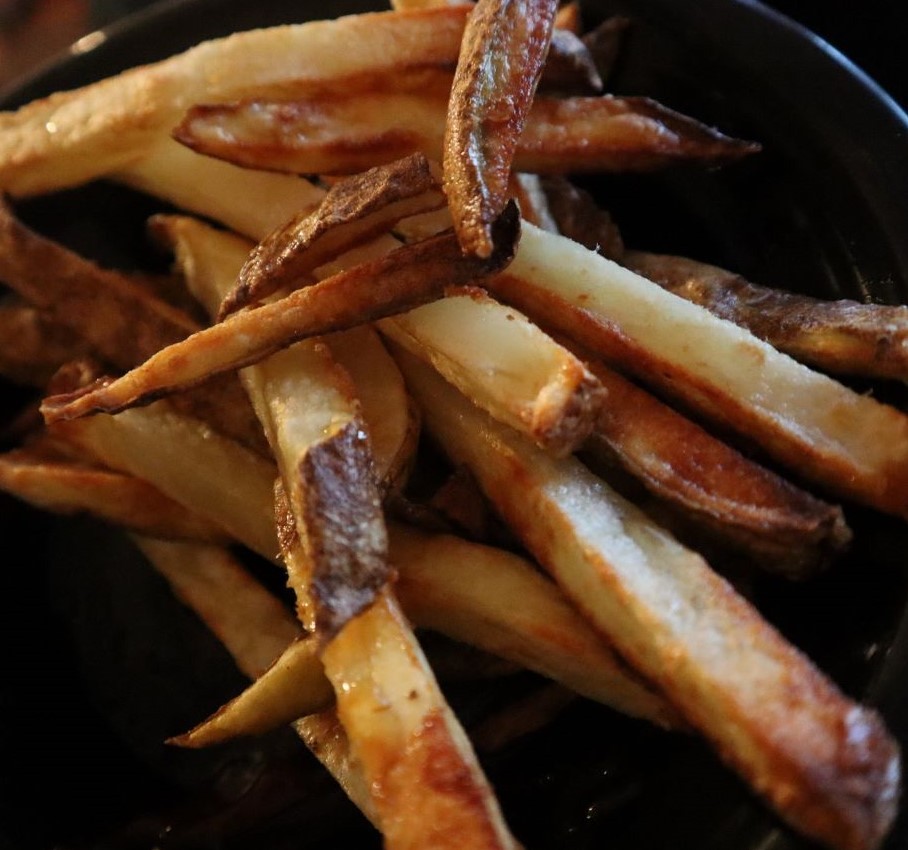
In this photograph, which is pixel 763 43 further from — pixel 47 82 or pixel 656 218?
pixel 47 82

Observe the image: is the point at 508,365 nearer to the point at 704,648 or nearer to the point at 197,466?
the point at 704,648

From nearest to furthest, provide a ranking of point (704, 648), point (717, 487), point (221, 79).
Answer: point (704, 648) → point (717, 487) → point (221, 79)

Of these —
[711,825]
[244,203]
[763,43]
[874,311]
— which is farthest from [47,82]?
[711,825]

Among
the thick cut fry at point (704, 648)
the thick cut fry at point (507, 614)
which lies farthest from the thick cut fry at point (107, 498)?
the thick cut fry at point (704, 648)

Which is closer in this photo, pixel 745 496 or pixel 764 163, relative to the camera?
pixel 745 496

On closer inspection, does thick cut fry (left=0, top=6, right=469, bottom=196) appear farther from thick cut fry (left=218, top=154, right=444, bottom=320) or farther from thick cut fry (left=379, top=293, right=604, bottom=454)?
thick cut fry (left=379, top=293, right=604, bottom=454)

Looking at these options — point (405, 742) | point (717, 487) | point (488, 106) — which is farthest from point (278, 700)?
point (488, 106)

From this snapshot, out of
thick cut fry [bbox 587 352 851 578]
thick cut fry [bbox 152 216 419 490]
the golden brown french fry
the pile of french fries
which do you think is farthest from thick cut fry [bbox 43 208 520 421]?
the golden brown french fry
